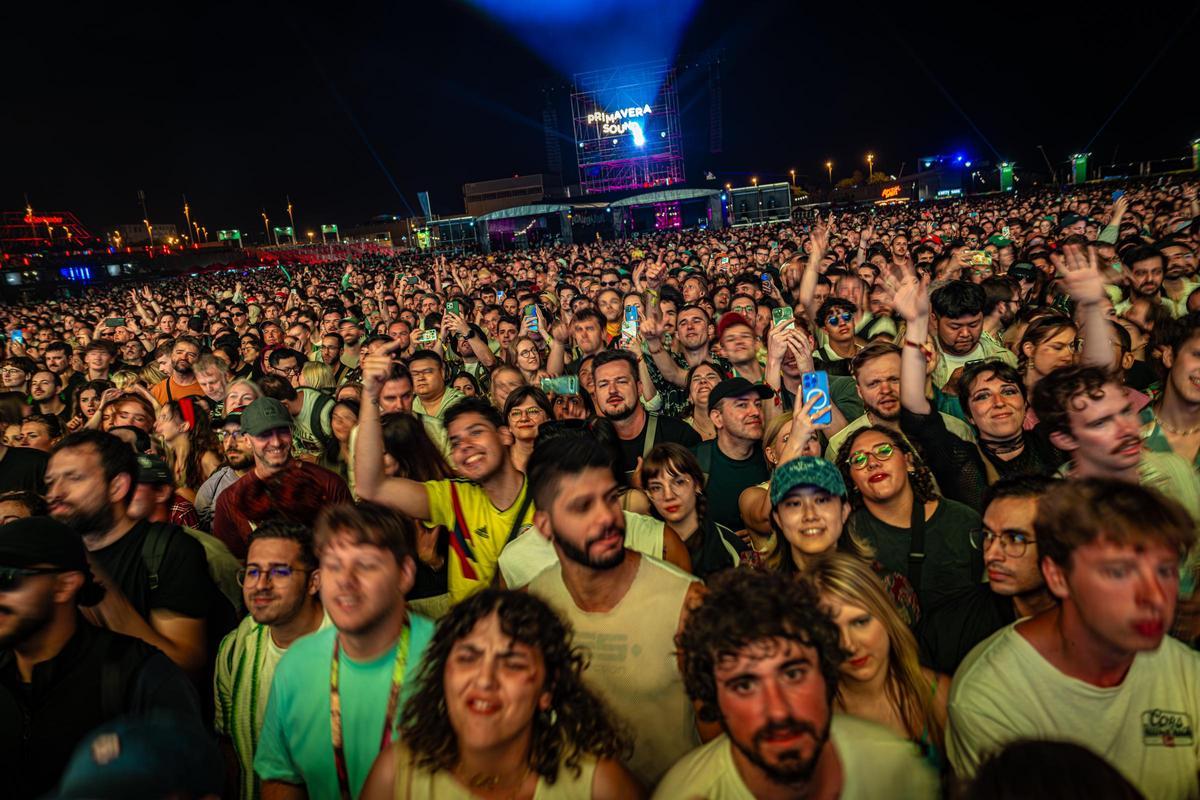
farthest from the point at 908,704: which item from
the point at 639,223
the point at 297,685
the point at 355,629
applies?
the point at 639,223

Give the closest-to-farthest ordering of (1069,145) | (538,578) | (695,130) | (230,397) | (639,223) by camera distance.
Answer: (538,578) < (230,397) < (1069,145) < (639,223) < (695,130)

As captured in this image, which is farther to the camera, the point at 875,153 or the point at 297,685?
the point at 875,153

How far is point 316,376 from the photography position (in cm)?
711

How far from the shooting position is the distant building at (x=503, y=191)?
254 feet

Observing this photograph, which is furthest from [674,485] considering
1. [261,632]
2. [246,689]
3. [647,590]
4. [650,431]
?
[246,689]

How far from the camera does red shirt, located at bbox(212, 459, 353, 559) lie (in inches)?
139

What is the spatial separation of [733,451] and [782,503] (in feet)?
4.27

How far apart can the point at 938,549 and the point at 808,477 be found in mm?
761

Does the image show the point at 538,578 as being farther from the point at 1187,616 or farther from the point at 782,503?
the point at 1187,616

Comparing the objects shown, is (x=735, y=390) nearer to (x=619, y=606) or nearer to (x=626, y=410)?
(x=626, y=410)

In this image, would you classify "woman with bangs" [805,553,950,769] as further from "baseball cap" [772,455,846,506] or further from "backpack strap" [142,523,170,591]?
"backpack strap" [142,523,170,591]

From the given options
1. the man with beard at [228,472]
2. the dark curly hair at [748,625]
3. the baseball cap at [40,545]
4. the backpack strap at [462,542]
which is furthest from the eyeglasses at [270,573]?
the man with beard at [228,472]

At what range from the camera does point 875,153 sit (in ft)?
279

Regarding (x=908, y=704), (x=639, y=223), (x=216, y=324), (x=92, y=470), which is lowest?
(x=908, y=704)
